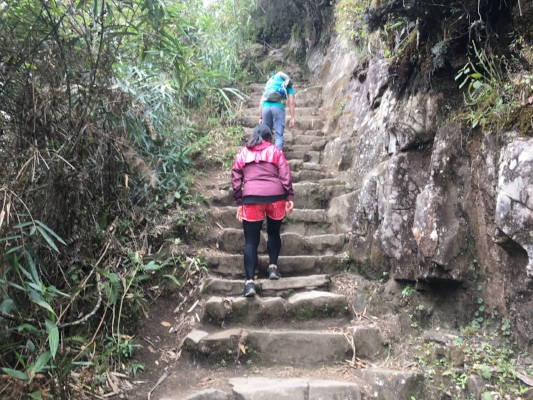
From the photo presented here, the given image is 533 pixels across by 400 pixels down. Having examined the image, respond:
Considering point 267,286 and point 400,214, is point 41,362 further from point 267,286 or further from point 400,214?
point 400,214

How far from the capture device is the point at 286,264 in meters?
4.05

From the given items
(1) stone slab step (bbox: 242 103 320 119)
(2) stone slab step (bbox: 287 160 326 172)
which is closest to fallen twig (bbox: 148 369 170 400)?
(2) stone slab step (bbox: 287 160 326 172)

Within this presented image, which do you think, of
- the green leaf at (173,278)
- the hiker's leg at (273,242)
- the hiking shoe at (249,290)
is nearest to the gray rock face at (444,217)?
the hiker's leg at (273,242)

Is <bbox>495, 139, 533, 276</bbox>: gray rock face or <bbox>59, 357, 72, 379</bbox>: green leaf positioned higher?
<bbox>495, 139, 533, 276</bbox>: gray rock face

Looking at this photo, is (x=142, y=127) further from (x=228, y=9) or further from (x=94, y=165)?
(x=228, y=9)

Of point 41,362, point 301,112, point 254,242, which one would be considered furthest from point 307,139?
point 41,362

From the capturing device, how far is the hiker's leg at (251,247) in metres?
3.63

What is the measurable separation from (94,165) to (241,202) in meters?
1.37

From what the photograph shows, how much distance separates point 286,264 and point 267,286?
1.29 ft

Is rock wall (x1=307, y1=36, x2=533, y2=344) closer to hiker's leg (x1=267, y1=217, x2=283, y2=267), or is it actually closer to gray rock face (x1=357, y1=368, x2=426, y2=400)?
gray rock face (x1=357, y1=368, x2=426, y2=400)

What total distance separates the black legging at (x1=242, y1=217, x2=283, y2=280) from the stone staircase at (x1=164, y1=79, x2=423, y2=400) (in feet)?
0.74

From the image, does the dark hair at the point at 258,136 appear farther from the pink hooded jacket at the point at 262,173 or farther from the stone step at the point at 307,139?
the stone step at the point at 307,139

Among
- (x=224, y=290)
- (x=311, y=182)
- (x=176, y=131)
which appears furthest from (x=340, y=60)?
(x=224, y=290)

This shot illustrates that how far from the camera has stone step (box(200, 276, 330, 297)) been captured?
12.2ft
